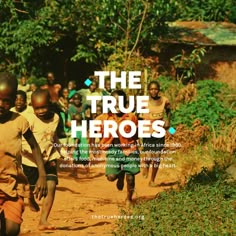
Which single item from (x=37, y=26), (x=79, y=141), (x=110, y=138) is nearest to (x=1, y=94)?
(x=110, y=138)

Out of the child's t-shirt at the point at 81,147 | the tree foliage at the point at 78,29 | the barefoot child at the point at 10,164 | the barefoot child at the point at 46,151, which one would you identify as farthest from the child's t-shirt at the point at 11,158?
the tree foliage at the point at 78,29

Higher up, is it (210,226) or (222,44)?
(210,226)

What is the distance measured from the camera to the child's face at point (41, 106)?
21.3 ft

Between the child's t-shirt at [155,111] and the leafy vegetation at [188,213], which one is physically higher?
the leafy vegetation at [188,213]

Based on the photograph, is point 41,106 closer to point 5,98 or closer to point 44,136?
point 44,136

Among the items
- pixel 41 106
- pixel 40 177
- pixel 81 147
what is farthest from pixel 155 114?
pixel 40 177

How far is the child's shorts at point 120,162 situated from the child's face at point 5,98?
3135mm

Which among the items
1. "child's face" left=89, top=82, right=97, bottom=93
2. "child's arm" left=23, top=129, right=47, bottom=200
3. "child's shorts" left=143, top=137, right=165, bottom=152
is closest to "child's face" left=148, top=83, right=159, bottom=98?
"child's shorts" left=143, top=137, right=165, bottom=152

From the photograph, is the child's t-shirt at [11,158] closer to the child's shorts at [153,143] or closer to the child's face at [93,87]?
the child's shorts at [153,143]

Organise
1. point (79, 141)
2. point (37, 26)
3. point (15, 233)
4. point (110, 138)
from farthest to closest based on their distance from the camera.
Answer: point (37, 26) < point (79, 141) < point (110, 138) < point (15, 233)

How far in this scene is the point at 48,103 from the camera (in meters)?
6.66

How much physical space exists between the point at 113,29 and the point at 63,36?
7.87 feet

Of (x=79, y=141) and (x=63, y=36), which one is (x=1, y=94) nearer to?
(x=79, y=141)

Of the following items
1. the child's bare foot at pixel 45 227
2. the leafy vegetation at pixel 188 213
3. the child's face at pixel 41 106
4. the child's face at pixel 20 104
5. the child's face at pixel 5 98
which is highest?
the child's face at pixel 5 98
